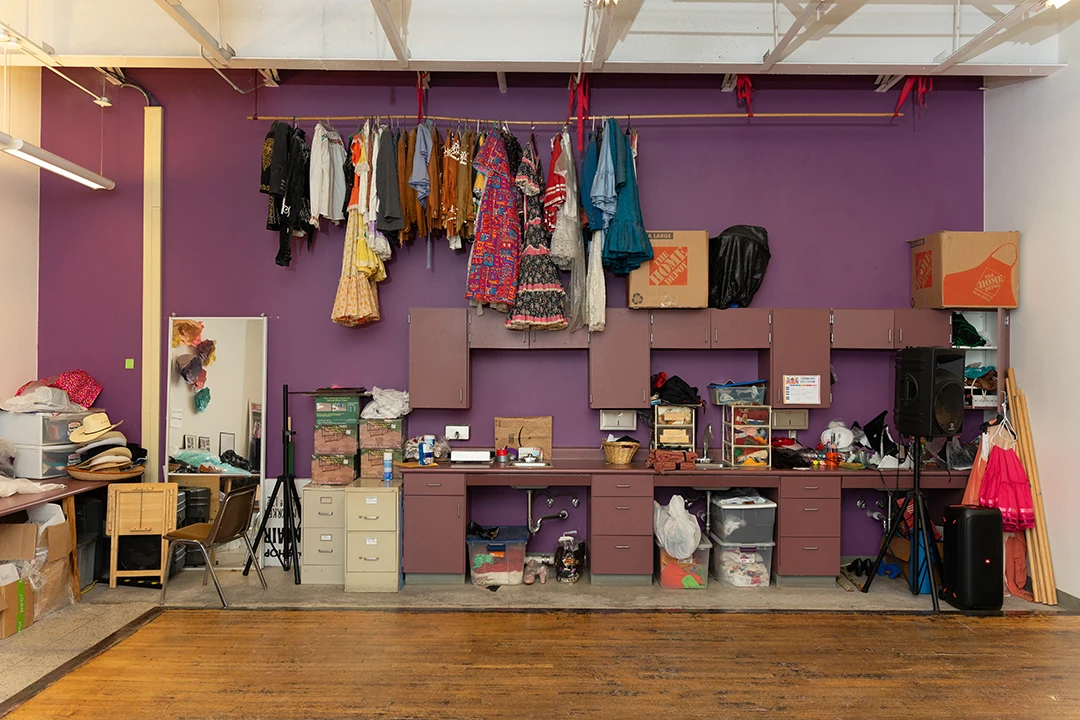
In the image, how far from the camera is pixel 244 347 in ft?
18.6

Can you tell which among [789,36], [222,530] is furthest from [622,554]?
[789,36]

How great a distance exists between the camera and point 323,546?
5.18 meters

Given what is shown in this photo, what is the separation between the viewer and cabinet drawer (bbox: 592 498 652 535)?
16.6ft

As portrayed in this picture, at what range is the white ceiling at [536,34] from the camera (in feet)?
16.0

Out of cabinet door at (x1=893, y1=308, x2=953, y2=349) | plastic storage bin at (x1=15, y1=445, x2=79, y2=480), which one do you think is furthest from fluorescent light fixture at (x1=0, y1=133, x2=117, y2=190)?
cabinet door at (x1=893, y1=308, x2=953, y2=349)

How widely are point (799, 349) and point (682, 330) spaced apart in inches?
35.1

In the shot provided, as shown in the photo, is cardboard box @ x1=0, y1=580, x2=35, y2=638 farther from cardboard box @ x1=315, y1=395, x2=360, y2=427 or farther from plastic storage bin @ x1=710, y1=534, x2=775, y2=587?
plastic storage bin @ x1=710, y1=534, x2=775, y2=587

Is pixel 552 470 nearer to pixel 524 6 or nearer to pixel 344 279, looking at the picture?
pixel 344 279

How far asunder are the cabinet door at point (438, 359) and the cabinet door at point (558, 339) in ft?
1.75

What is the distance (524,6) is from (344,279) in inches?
92.7

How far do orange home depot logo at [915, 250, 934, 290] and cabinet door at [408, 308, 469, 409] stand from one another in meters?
3.54

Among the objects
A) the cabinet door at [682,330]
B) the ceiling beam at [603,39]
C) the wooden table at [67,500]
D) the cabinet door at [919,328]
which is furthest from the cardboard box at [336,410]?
the cabinet door at [919,328]

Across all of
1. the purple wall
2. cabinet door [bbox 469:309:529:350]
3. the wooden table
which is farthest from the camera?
the purple wall

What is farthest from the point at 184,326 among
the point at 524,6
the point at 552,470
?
the point at 524,6
